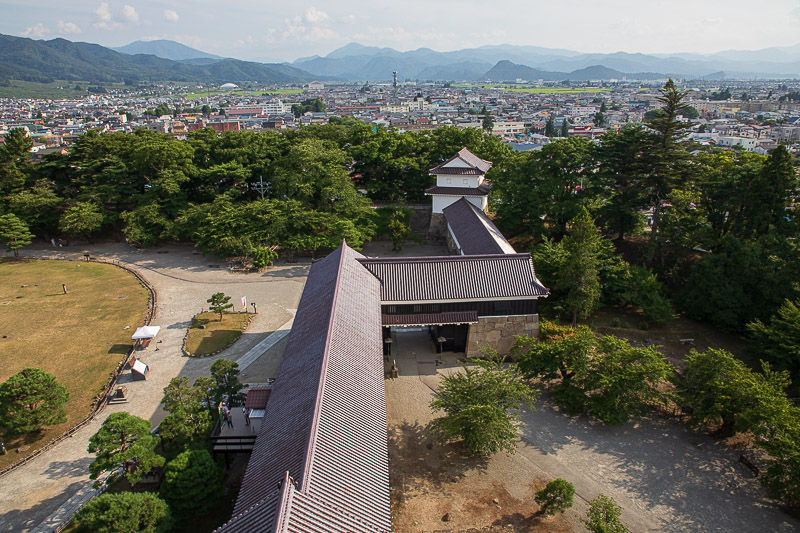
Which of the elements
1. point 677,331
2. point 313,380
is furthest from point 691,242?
point 313,380

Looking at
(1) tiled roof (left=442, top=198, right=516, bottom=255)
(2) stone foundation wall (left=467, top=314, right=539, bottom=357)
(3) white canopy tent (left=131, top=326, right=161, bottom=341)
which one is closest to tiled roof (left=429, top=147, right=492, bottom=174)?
(1) tiled roof (left=442, top=198, right=516, bottom=255)

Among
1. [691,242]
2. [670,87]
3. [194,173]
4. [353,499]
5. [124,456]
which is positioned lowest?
[124,456]

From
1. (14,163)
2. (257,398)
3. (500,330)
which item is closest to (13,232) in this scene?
(14,163)

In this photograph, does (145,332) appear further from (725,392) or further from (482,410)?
(725,392)

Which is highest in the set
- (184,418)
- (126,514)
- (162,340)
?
(184,418)

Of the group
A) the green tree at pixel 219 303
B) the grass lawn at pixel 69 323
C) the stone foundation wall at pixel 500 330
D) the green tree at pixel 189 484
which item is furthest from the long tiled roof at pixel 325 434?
the grass lawn at pixel 69 323

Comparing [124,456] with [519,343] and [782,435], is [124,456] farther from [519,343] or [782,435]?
[782,435]

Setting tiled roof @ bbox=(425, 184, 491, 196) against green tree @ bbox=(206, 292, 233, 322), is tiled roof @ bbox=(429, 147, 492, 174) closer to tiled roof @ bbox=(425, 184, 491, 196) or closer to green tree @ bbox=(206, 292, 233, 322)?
tiled roof @ bbox=(425, 184, 491, 196)
